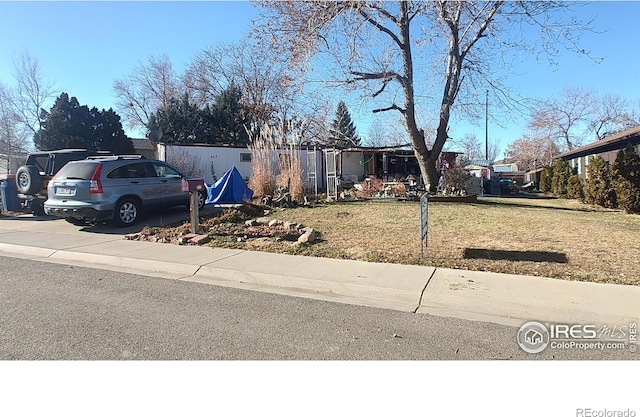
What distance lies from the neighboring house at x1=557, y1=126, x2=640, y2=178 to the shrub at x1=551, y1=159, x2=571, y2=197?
99 cm

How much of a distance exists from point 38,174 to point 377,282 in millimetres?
11801

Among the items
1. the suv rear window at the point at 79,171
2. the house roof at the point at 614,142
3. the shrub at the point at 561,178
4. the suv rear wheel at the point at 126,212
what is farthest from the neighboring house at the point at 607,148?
the suv rear window at the point at 79,171

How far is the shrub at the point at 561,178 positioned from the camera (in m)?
22.3

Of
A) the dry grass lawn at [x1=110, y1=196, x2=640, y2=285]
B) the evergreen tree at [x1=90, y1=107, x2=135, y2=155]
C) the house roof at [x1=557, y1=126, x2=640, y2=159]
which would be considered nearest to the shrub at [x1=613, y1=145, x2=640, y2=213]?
the dry grass lawn at [x1=110, y1=196, x2=640, y2=285]

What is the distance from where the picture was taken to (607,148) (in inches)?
749

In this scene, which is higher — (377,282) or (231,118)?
(231,118)

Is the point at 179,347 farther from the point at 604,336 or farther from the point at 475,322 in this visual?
the point at 604,336

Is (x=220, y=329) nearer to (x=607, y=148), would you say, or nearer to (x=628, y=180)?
(x=628, y=180)

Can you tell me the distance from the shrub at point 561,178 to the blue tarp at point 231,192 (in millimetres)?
18586

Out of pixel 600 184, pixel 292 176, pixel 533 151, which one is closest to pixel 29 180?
pixel 292 176

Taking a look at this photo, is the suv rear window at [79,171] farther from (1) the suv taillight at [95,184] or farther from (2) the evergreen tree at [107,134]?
(2) the evergreen tree at [107,134]

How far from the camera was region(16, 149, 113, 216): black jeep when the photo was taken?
1194cm

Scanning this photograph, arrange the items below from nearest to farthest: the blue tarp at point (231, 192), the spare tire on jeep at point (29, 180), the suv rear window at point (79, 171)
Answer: the suv rear window at point (79, 171)
the spare tire on jeep at point (29, 180)
the blue tarp at point (231, 192)

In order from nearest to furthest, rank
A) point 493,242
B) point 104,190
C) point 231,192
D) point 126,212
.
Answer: point 493,242, point 104,190, point 126,212, point 231,192
